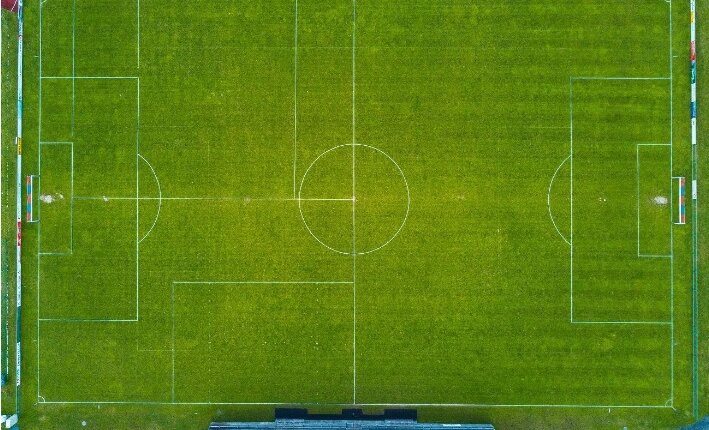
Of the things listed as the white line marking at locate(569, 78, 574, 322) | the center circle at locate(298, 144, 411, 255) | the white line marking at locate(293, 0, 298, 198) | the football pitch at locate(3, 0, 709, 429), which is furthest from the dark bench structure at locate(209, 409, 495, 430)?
the white line marking at locate(293, 0, 298, 198)

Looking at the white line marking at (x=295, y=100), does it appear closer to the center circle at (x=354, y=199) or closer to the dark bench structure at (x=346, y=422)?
the center circle at (x=354, y=199)

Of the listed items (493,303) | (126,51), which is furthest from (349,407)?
(126,51)

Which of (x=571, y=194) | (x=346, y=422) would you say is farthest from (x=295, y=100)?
(x=346, y=422)

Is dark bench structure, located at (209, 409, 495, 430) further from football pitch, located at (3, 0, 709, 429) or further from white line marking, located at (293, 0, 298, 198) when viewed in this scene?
white line marking, located at (293, 0, 298, 198)

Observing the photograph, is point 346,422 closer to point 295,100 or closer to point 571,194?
point 571,194

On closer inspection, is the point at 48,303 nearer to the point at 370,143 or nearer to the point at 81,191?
the point at 81,191

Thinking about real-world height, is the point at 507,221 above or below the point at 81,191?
below
